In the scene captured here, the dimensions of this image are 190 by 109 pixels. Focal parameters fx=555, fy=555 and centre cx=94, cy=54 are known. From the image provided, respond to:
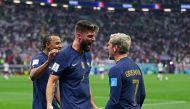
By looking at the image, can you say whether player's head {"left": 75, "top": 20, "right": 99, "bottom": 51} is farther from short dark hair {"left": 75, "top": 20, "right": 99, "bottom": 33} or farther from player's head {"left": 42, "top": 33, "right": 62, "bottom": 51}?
player's head {"left": 42, "top": 33, "right": 62, "bottom": 51}

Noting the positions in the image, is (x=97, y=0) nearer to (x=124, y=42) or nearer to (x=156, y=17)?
(x=156, y=17)

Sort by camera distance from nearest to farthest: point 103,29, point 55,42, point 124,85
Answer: point 124,85
point 55,42
point 103,29

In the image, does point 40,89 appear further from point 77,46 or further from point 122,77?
point 122,77

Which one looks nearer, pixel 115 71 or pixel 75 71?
pixel 115 71

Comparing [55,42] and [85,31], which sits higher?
[85,31]

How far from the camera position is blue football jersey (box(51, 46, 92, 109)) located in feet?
27.0

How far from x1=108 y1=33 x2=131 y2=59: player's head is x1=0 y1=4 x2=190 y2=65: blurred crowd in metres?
46.8

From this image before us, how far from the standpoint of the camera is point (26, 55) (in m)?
56.3

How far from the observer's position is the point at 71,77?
8352 millimetres

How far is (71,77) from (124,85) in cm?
83

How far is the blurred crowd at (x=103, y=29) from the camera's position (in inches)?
2424

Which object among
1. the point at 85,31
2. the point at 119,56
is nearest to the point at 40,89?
the point at 85,31

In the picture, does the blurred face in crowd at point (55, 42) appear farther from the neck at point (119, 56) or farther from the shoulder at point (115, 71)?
the shoulder at point (115, 71)

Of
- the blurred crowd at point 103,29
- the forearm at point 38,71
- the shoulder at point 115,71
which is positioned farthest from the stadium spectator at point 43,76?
the blurred crowd at point 103,29
